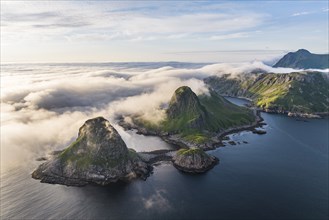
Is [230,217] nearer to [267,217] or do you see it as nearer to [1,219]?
[267,217]

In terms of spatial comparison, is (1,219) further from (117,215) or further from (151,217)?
(151,217)

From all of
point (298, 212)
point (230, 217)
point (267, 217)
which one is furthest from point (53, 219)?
point (298, 212)

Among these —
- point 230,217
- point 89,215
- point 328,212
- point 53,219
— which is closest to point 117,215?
point 89,215

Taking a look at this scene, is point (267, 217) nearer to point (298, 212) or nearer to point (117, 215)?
point (298, 212)

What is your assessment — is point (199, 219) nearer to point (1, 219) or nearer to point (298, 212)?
point (298, 212)

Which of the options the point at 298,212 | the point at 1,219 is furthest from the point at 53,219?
the point at 298,212

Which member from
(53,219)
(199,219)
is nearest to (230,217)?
(199,219)

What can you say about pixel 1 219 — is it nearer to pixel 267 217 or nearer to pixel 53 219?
pixel 53 219
